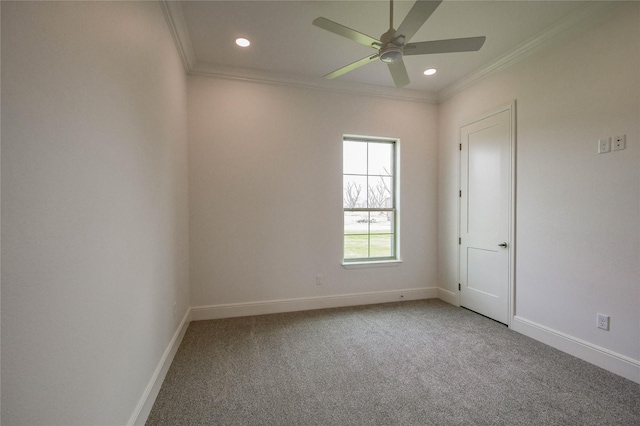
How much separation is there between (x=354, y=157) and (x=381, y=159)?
1.43 ft

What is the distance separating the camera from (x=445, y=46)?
1867mm

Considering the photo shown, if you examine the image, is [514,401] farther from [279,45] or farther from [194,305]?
[279,45]

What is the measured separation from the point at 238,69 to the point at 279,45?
2.27 ft

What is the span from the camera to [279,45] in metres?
2.79

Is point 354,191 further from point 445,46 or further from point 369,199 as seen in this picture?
point 445,46

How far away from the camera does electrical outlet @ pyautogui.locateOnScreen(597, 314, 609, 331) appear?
2.18 meters

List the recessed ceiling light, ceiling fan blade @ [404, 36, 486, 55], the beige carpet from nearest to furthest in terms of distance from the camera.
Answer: the beige carpet < ceiling fan blade @ [404, 36, 486, 55] < the recessed ceiling light

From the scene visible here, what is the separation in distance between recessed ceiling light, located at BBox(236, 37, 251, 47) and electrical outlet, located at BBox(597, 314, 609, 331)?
403 centimetres

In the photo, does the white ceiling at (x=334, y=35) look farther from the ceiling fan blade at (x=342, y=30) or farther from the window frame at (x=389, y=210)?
the window frame at (x=389, y=210)

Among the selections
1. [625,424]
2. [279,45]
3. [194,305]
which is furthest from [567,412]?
[279,45]

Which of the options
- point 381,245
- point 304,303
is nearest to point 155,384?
point 304,303

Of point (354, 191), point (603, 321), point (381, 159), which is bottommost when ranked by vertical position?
point (603, 321)

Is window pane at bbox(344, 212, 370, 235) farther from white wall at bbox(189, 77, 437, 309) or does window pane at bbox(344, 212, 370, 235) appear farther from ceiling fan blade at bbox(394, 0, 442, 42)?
ceiling fan blade at bbox(394, 0, 442, 42)

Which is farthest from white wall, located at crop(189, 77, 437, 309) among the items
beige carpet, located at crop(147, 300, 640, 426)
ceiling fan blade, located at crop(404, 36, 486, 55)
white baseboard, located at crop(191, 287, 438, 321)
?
ceiling fan blade, located at crop(404, 36, 486, 55)
